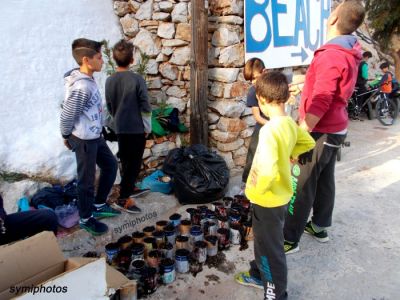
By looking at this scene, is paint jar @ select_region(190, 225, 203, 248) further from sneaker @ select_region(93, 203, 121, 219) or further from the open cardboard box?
the open cardboard box

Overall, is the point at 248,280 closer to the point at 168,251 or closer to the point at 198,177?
the point at 168,251

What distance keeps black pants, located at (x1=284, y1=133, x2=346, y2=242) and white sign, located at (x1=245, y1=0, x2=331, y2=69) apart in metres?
1.88

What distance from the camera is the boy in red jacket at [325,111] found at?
7.64ft

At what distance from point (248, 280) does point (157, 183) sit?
5.55ft

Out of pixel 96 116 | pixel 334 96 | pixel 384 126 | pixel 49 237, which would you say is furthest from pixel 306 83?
pixel 384 126

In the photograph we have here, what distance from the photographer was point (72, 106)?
2.51m

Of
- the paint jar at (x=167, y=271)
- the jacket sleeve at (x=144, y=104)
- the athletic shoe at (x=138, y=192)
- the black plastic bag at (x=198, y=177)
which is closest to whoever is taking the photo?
the paint jar at (x=167, y=271)

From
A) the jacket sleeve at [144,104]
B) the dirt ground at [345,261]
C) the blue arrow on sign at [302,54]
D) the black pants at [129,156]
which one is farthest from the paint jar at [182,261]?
the blue arrow on sign at [302,54]

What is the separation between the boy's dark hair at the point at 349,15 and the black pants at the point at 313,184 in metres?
0.78

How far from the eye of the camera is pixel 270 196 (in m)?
1.96

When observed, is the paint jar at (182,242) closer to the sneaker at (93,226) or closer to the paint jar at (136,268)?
the paint jar at (136,268)

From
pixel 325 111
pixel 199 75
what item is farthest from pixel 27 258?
pixel 199 75

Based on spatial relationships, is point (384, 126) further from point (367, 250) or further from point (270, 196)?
point (270, 196)

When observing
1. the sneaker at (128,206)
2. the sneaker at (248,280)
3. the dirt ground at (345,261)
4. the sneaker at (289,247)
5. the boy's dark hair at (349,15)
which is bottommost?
the dirt ground at (345,261)
